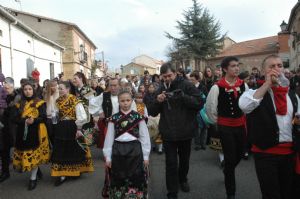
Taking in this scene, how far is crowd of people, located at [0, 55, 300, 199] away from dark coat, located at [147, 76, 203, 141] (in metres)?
0.01

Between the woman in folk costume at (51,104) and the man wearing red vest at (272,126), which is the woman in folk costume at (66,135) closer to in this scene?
the woman in folk costume at (51,104)

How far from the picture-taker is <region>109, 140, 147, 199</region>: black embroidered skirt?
12.5ft

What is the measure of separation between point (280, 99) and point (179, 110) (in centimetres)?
169

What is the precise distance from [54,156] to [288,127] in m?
3.89

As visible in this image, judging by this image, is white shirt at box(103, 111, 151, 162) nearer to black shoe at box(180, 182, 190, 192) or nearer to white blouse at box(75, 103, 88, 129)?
black shoe at box(180, 182, 190, 192)

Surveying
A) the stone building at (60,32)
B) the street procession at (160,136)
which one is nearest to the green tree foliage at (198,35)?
the stone building at (60,32)

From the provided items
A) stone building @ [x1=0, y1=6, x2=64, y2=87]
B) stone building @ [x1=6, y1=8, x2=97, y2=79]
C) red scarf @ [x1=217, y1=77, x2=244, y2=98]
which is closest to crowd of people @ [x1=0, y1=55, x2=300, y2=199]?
red scarf @ [x1=217, y1=77, x2=244, y2=98]

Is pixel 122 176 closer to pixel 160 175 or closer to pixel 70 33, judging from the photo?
pixel 160 175

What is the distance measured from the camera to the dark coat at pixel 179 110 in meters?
4.43

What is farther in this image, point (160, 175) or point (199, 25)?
point (199, 25)

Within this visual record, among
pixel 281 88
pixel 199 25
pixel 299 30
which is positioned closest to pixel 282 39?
pixel 199 25

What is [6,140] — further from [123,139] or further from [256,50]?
[256,50]

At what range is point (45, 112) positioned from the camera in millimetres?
5535

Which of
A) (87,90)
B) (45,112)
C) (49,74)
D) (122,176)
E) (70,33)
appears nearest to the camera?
(122,176)
